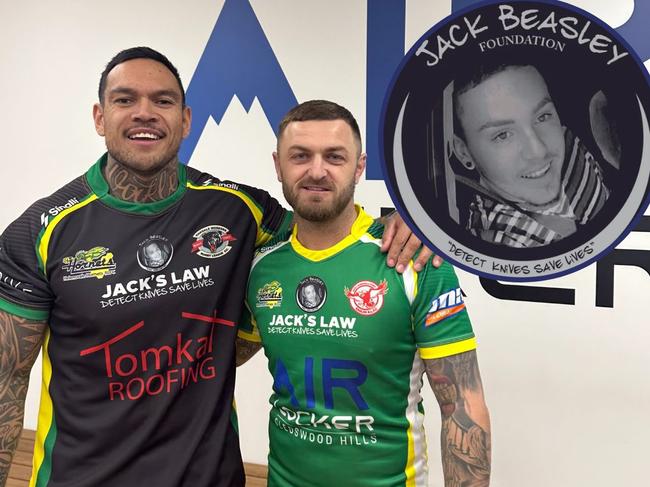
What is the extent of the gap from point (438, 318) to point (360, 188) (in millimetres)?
1120

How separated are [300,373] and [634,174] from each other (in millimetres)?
661

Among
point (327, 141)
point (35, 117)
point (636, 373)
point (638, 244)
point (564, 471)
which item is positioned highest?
point (35, 117)

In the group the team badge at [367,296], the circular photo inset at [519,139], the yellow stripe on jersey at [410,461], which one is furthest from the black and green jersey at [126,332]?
the circular photo inset at [519,139]

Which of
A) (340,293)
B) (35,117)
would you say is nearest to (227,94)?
(35,117)

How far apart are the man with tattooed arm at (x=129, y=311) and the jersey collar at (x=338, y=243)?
0.31ft

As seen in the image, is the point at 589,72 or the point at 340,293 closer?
the point at 589,72

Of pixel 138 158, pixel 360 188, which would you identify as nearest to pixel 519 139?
pixel 138 158

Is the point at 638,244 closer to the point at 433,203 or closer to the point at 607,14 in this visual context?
the point at 607,14

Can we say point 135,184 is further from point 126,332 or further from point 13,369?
point 13,369

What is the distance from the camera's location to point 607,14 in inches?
75.5

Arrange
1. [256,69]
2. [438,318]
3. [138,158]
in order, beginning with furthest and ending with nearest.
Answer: [256,69], [138,158], [438,318]

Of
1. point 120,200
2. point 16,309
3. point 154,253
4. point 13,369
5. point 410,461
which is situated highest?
point 120,200

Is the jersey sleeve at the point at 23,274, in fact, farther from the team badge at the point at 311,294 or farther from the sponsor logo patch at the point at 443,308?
the sponsor logo patch at the point at 443,308

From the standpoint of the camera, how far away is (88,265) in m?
1.22
